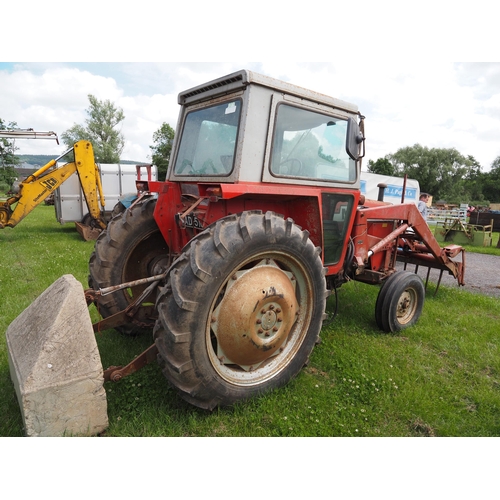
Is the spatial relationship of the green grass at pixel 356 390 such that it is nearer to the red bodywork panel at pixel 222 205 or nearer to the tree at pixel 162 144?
the red bodywork panel at pixel 222 205

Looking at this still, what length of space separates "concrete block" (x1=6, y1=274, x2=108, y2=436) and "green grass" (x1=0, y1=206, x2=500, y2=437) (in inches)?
11.9

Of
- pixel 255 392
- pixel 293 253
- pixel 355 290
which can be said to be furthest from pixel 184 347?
pixel 355 290

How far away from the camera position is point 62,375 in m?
2.13

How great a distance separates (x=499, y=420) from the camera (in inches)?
111

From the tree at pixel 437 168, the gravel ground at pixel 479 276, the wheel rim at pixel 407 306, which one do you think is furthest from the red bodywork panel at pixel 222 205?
the tree at pixel 437 168

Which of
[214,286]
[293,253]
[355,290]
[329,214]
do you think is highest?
[329,214]

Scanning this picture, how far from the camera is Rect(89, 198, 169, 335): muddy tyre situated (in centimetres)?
341

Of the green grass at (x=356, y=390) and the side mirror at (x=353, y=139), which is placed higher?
the side mirror at (x=353, y=139)

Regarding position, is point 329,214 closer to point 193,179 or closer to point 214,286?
point 193,179

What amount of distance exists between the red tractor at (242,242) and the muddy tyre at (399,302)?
2cm

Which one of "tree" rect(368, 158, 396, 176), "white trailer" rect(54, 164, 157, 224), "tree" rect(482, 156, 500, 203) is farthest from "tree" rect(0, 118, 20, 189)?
"tree" rect(482, 156, 500, 203)

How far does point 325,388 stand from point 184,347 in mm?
1393

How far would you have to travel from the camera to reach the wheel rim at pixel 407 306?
14.4 ft

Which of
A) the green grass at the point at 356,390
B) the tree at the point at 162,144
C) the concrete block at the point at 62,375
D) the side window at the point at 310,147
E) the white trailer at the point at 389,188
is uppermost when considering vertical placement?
the tree at the point at 162,144
